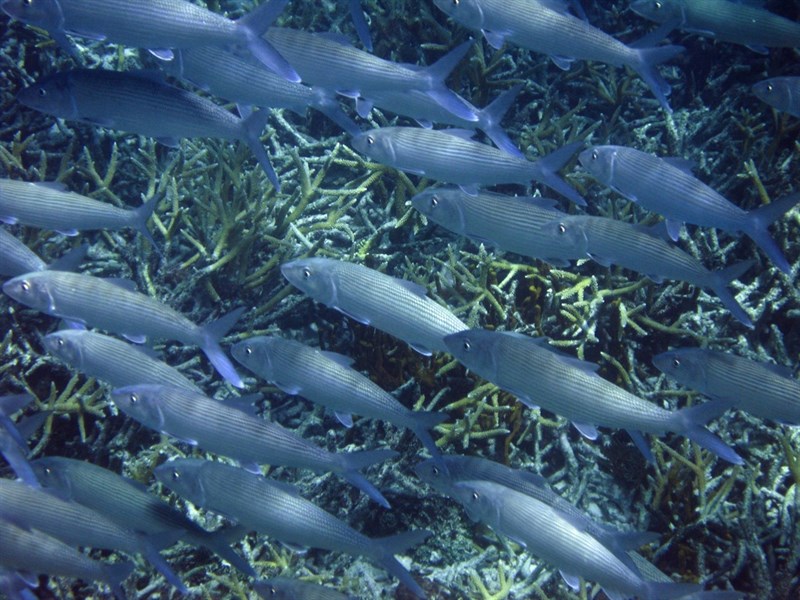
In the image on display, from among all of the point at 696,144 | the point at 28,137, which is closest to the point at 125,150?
the point at 28,137

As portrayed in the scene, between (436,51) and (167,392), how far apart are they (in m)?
4.38

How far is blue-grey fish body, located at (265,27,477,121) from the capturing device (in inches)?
143

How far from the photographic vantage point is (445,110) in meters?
3.87

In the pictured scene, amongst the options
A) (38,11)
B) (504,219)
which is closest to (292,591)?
(504,219)

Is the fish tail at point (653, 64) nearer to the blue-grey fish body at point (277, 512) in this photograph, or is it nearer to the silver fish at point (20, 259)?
the blue-grey fish body at point (277, 512)

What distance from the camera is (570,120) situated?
5410 mm

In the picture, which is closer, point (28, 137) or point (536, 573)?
point (536, 573)

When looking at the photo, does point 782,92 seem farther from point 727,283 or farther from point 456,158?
point 456,158

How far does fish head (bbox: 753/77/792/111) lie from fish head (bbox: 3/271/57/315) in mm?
5079

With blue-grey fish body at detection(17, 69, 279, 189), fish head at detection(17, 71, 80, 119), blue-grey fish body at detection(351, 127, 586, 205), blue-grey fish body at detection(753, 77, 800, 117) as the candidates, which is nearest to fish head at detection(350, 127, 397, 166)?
blue-grey fish body at detection(351, 127, 586, 205)

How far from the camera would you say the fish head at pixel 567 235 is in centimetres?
341

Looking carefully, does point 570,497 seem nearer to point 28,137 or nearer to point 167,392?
point 167,392

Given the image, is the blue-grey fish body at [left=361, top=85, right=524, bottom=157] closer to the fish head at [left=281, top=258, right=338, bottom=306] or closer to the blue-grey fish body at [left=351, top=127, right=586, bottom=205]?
the blue-grey fish body at [left=351, top=127, right=586, bottom=205]

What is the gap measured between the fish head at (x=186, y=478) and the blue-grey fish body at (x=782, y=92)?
466cm
